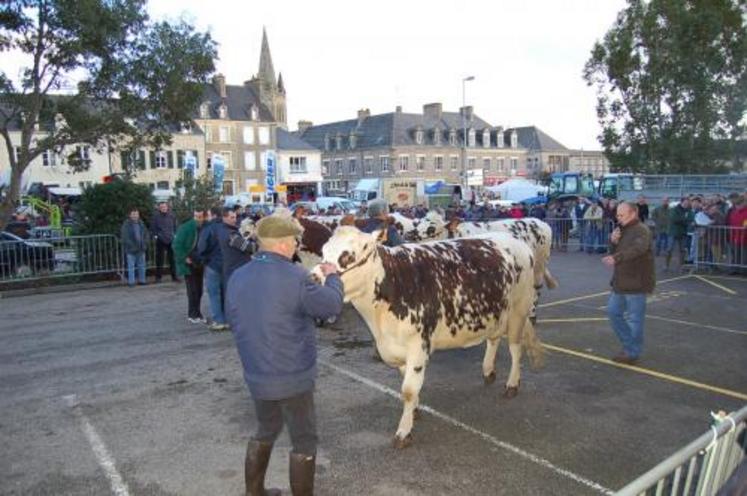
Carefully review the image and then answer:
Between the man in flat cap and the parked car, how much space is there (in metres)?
13.0

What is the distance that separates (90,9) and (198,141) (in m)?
54.2

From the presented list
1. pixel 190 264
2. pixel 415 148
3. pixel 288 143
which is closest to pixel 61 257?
pixel 190 264

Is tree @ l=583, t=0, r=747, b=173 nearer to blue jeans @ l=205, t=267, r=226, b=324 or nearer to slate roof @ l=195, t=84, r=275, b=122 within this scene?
blue jeans @ l=205, t=267, r=226, b=324

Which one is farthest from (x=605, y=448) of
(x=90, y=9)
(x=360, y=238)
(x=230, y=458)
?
(x=90, y=9)

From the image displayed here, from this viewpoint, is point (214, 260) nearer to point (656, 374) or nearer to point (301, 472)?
point (301, 472)

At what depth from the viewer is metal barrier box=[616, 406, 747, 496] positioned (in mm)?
2193

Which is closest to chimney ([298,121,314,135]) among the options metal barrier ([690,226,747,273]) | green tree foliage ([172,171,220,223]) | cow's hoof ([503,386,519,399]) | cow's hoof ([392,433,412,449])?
green tree foliage ([172,171,220,223])

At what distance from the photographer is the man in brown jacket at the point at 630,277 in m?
6.88

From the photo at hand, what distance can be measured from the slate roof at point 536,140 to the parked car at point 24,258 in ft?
251

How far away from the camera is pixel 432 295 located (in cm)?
531

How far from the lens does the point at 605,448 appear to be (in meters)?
4.87

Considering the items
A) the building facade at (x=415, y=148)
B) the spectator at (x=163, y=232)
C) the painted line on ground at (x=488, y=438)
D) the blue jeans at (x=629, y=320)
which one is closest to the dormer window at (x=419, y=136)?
the building facade at (x=415, y=148)

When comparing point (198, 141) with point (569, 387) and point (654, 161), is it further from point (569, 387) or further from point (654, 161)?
point (569, 387)

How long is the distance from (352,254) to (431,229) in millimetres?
6973
